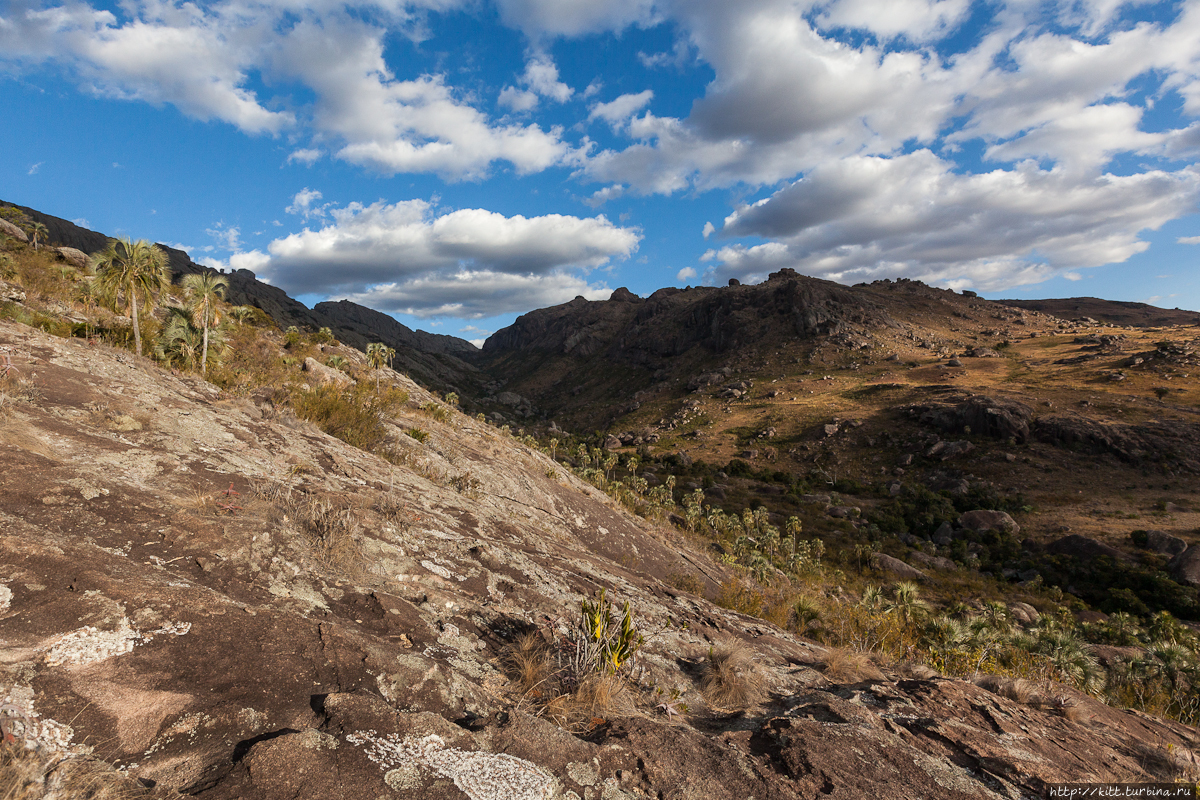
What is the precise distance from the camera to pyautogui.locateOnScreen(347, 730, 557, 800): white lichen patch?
2801 millimetres

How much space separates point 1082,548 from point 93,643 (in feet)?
208

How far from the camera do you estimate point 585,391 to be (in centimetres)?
15100

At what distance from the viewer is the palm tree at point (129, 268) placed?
1788 cm

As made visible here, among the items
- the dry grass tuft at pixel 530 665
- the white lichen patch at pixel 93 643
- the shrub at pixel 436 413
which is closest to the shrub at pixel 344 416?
the shrub at pixel 436 413

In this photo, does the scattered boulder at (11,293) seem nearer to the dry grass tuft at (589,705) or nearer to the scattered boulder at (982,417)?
the dry grass tuft at (589,705)

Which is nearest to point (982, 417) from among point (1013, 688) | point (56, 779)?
point (1013, 688)

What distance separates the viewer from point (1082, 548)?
43312mm

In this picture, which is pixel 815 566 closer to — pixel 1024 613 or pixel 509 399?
pixel 1024 613

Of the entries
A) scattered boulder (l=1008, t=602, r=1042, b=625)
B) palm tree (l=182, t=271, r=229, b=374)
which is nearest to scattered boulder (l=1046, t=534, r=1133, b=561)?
scattered boulder (l=1008, t=602, r=1042, b=625)

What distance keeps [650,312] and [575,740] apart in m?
172

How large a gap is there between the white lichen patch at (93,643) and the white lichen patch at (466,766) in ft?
5.52

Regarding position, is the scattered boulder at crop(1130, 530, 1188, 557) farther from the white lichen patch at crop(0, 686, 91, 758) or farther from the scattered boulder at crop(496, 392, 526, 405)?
the scattered boulder at crop(496, 392, 526, 405)

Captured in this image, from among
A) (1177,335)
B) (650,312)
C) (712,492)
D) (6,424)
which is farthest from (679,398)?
(6,424)

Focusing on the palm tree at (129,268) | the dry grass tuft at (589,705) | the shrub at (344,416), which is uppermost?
the palm tree at (129,268)
